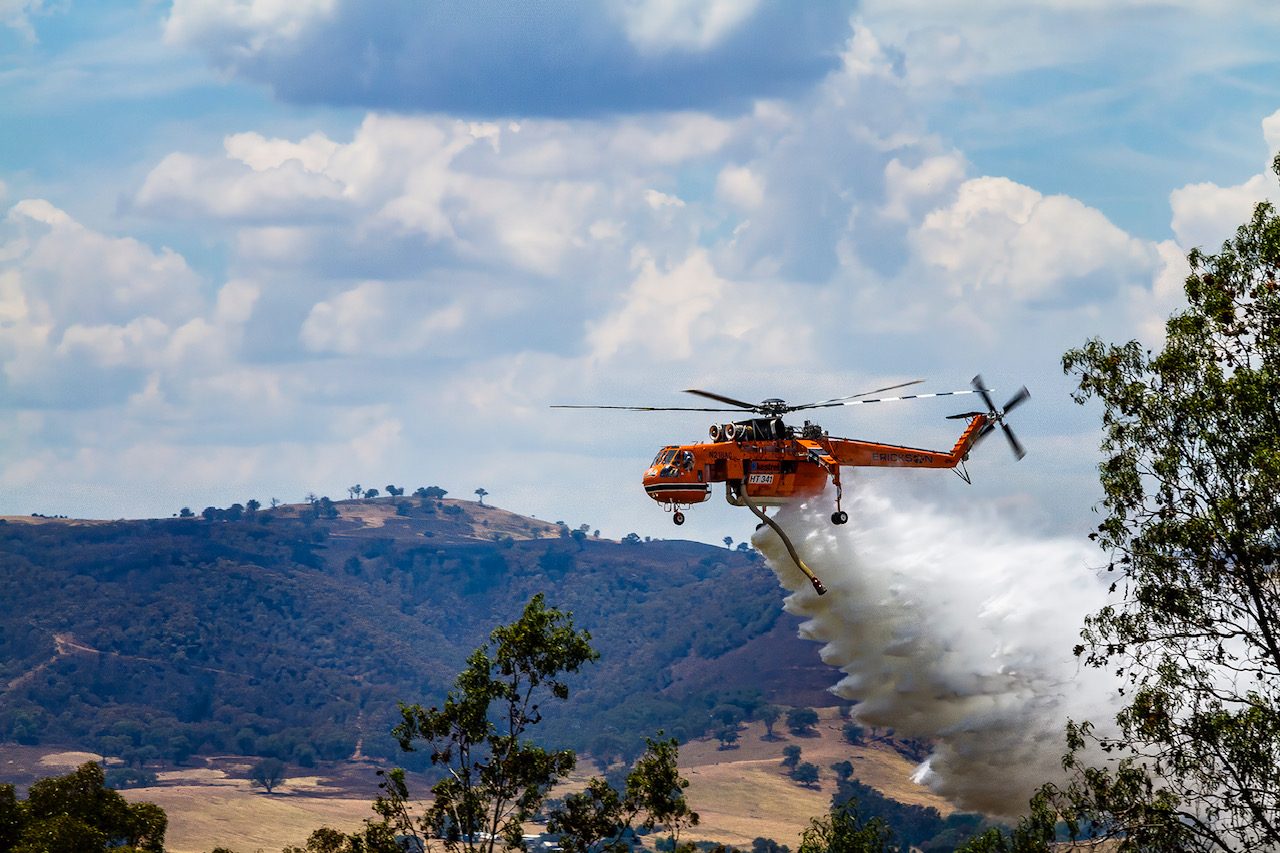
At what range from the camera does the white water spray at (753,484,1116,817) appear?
58.4m

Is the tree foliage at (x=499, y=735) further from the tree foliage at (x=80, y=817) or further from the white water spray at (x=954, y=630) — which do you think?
the white water spray at (x=954, y=630)

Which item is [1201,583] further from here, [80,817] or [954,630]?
[80,817]

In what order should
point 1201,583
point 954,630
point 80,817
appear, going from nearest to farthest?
point 1201,583, point 80,817, point 954,630

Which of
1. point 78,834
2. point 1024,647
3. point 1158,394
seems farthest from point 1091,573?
point 78,834

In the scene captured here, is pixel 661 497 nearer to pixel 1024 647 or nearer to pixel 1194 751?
pixel 1024 647

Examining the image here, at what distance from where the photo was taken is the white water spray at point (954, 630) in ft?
192

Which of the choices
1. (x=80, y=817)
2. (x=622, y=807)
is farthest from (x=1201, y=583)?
(x=80, y=817)

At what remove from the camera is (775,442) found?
5481 cm

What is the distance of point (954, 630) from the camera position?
60.2m

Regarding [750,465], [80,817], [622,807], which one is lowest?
[80,817]

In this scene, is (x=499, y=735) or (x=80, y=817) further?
(x=80, y=817)

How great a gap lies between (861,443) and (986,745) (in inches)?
556

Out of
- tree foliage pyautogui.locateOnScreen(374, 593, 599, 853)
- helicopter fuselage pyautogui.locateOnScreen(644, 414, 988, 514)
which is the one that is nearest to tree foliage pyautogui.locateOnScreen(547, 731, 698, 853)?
tree foliage pyautogui.locateOnScreen(374, 593, 599, 853)

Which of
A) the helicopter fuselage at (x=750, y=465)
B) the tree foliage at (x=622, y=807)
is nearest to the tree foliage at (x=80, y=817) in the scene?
the tree foliage at (x=622, y=807)
